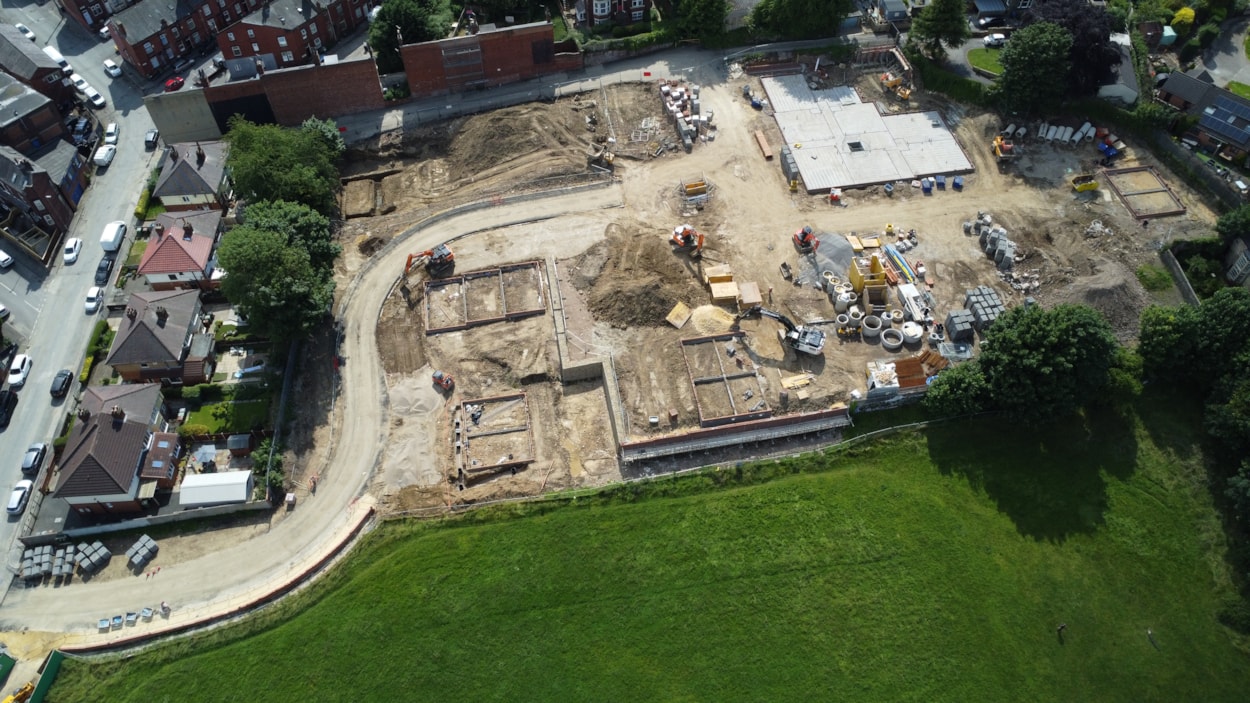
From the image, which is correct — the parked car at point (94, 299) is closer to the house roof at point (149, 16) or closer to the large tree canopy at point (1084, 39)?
the house roof at point (149, 16)

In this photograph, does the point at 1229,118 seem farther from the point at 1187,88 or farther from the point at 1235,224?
the point at 1235,224

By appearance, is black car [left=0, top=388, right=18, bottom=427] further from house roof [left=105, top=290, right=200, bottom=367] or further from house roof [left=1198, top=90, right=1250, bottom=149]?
house roof [left=1198, top=90, right=1250, bottom=149]

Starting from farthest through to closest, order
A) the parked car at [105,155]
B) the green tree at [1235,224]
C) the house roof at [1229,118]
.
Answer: the parked car at [105,155] → the house roof at [1229,118] → the green tree at [1235,224]

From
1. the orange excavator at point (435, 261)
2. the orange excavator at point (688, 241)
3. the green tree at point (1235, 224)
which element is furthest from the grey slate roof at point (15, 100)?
the green tree at point (1235, 224)

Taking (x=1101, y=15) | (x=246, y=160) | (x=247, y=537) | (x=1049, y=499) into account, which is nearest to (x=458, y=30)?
(x=246, y=160)

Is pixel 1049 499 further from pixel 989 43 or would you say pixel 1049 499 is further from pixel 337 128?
pixel 337 128

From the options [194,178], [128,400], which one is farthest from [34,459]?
[194,178]
